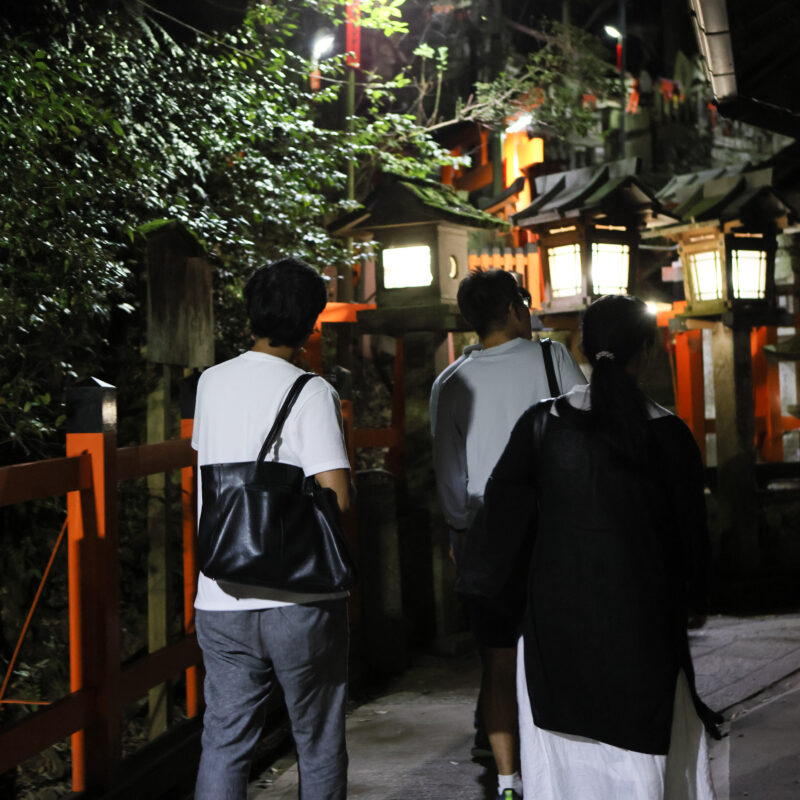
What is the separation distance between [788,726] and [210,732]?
3.69 metres

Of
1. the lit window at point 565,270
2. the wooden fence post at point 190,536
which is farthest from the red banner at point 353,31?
the wooden fence post at point 190,536

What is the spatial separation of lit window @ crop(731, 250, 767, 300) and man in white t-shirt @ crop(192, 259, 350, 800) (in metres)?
8.42

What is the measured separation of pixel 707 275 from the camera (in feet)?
35.2

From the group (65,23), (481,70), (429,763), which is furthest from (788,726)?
(481,70)

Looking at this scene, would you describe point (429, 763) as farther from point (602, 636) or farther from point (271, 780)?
point (602, 636)

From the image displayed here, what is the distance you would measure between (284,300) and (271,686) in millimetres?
1279

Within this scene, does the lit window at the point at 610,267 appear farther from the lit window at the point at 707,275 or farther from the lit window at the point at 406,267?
the lit window at the point at 406,267

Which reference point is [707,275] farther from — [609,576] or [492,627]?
[609,576]

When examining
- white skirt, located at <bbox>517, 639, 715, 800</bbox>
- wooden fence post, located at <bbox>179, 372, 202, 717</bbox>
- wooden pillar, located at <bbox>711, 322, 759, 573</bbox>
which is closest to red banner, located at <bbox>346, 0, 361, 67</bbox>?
wooden pillar, located at <bbox>711, 322, 759, 573</bbox>

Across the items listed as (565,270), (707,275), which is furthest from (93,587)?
(707,275)

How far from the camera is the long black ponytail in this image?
2.95 meters

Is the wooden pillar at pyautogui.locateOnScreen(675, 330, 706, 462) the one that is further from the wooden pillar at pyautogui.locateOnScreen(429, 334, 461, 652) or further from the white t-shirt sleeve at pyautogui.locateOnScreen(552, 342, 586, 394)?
the white t-shirt sleeve at pyautogui.locateOnScreen(552, 342, 586, 394)

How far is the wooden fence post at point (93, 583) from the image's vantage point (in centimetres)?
387

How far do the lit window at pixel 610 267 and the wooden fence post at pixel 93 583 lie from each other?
670cm
